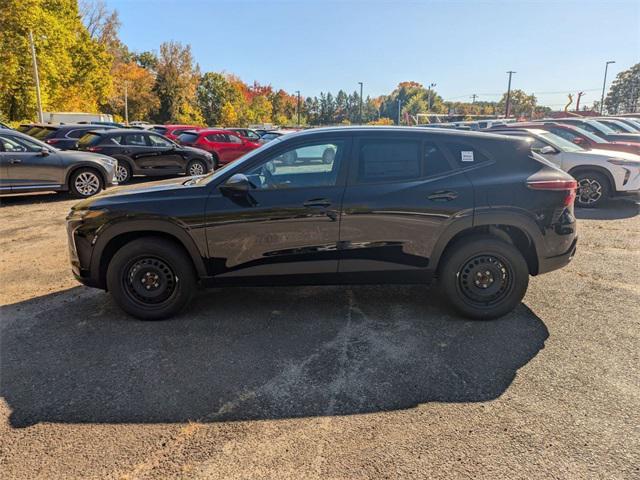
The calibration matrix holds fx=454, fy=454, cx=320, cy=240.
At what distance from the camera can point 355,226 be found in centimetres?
395

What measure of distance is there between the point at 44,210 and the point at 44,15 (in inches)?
951

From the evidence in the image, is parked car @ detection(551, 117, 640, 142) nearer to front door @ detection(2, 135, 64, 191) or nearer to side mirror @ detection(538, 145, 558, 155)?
side mirror @ detection(538, 145, 558, 155)

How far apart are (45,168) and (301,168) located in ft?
27.0

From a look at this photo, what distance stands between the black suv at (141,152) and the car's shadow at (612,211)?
1033cm

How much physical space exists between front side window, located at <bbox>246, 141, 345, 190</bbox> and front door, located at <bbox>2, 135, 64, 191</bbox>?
313 inches

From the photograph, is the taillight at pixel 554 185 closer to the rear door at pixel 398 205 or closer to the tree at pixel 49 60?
the rear door at pixel 398 205

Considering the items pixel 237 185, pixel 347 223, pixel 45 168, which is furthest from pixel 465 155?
pixel 45 168

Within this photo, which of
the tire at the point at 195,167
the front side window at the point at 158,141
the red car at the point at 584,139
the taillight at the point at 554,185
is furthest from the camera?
the tire at the point at 195,167

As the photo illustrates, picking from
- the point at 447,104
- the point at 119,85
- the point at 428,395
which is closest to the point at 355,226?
the point at 428,395

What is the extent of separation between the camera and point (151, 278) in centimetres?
411

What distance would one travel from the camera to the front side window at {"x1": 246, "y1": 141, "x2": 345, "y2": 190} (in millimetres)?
4008

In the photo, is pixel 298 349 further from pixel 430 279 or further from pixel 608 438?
pixel 608 438

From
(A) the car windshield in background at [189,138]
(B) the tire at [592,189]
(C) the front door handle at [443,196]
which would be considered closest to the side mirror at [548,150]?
(B) the tire at [592,189]

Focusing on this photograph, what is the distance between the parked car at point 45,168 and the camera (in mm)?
9500
